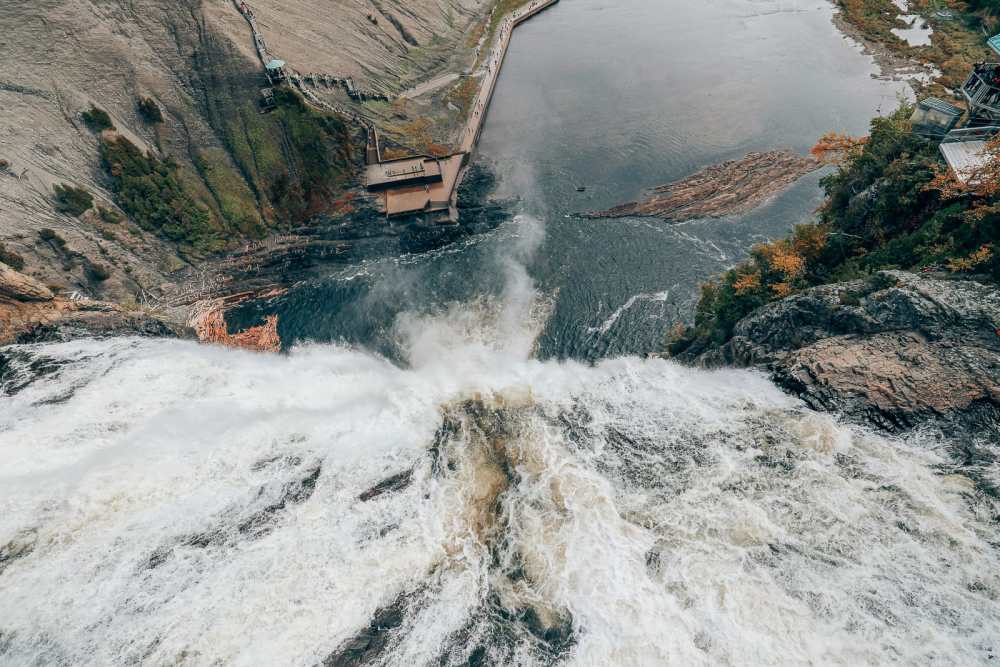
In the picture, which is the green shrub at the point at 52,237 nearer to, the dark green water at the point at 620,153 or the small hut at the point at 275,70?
the dark green water at the point at 620,153

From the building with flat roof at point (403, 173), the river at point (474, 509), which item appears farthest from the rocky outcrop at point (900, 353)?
the building with flat roof at point (403, 173)

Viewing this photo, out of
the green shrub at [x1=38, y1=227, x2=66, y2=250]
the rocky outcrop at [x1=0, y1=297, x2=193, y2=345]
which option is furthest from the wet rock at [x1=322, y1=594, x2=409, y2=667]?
the green shrub at [x1=38, y1=227, x2=66, y2=250]

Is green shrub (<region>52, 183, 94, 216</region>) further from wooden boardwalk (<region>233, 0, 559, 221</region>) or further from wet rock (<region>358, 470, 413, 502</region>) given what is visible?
wet rock (<region>358, 470, 413, 502</region>)

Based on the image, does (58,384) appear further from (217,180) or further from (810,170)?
(810,170)

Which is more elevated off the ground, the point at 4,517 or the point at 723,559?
the point at 4,517

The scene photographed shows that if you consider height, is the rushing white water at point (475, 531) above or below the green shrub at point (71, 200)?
below

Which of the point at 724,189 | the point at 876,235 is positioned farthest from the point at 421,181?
the point at 876,235

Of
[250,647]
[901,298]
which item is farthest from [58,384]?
[901,298]
